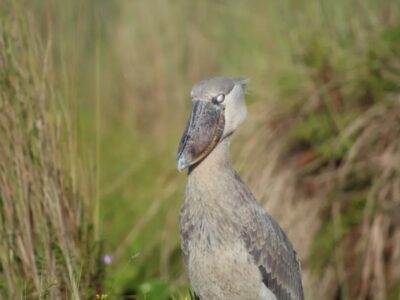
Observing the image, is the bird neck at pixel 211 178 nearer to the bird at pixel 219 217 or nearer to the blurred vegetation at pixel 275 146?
the bird at pixel 219 217

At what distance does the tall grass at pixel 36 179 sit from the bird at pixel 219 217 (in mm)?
715

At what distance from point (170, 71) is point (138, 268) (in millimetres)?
2463

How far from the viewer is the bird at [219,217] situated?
4.45 meters

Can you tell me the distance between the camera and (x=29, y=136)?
5.18 meters

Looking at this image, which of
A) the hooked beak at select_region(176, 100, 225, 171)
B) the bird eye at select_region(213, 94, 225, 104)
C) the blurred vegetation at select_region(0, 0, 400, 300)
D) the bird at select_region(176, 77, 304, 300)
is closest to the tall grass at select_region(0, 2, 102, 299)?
the blurred vegetation at select_region(0, 0, 400, 300)

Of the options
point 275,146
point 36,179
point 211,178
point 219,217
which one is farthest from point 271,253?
point 275,146

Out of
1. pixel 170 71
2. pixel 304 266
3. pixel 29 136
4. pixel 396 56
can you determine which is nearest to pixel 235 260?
pixel 29 136

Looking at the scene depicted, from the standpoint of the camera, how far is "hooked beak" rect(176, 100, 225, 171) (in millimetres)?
4445

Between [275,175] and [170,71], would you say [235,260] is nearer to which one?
[275,175]

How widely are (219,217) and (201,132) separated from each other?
343 mm

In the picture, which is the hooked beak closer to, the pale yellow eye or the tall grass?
the pale yellow eye

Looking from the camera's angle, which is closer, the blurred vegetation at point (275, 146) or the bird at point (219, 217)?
the bird at point (219, 217)

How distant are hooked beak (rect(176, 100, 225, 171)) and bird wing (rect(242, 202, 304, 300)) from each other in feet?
1.07

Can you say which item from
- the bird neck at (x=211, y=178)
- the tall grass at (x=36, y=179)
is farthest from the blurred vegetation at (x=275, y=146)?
the bird neck at (x=211, y=178)
